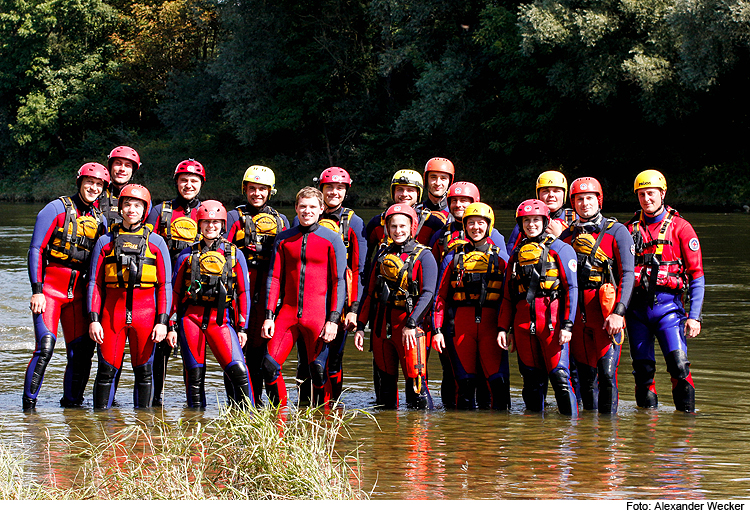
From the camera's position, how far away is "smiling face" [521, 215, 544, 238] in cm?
746

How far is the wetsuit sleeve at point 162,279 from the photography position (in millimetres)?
7375

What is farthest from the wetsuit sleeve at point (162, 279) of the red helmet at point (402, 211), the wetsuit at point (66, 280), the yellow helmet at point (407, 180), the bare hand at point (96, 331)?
the yellow helmet at point (407, 180)

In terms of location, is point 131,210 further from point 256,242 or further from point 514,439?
point 514,439

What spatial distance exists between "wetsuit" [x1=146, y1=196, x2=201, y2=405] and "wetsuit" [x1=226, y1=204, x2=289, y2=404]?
341 millimetres

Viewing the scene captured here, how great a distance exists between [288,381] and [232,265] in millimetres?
2167

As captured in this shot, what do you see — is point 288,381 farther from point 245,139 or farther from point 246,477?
point 245,139

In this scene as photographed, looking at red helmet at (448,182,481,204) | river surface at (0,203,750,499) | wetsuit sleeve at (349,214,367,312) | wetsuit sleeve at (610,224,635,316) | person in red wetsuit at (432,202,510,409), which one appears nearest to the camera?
river surface at (0,203,750,499)

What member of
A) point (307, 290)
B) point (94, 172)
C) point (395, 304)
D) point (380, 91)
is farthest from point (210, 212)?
point (380, 91)

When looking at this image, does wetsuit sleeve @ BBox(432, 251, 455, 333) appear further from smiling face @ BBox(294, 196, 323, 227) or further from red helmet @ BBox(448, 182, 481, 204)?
smiling face @ BBox(294, 196, 323, 227)

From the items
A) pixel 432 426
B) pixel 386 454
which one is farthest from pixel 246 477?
pixel 432 426

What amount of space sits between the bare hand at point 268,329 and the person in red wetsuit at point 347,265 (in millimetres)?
302

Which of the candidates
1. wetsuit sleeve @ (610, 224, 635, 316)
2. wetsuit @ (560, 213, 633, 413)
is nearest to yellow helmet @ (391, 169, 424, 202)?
wetsuit @ (560, 213, 633, 413)

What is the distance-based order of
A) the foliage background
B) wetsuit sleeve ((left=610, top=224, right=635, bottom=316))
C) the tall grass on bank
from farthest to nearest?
the foliage background
wetsuit sleeve ((left=610, top=224, right=635, bottom=316))
the tall grass on bank

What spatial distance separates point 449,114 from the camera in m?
40.6
